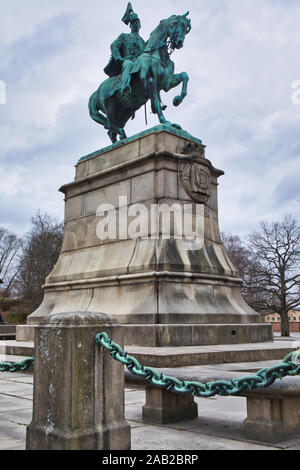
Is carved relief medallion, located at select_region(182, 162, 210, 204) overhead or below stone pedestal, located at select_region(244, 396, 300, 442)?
overhead

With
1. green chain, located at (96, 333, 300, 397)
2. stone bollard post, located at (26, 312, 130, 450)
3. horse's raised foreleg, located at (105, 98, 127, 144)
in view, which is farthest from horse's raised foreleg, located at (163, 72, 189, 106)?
green chain, located at (96, 333, 300, 397)

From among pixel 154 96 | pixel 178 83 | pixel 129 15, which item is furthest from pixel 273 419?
pixel 129 15

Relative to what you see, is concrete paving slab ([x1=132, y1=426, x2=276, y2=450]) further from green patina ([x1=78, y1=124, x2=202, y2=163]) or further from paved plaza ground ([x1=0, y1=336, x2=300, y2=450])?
green patina ([x1=78, y1=124, x2=202, y2=163])

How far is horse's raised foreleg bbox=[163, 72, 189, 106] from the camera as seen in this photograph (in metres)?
14.1

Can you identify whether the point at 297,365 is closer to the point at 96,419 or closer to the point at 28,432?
the point at 96,419

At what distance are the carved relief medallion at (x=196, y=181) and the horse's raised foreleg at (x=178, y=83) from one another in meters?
2.77

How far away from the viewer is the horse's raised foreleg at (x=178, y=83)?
46.3 feet

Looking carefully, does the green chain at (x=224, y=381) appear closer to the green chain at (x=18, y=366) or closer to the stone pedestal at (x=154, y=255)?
the green chain at (x=18, y=366)

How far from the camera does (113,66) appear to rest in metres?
14.9

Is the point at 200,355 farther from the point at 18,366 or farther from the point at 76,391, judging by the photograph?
the point at 76,391

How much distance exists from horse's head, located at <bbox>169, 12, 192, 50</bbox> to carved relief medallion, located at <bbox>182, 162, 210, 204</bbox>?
391 centimetres

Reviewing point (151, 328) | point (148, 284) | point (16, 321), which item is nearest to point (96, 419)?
point (151, 328)

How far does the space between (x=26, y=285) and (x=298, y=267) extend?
29193mm

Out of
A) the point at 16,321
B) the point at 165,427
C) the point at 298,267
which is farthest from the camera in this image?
the point at 16,321
